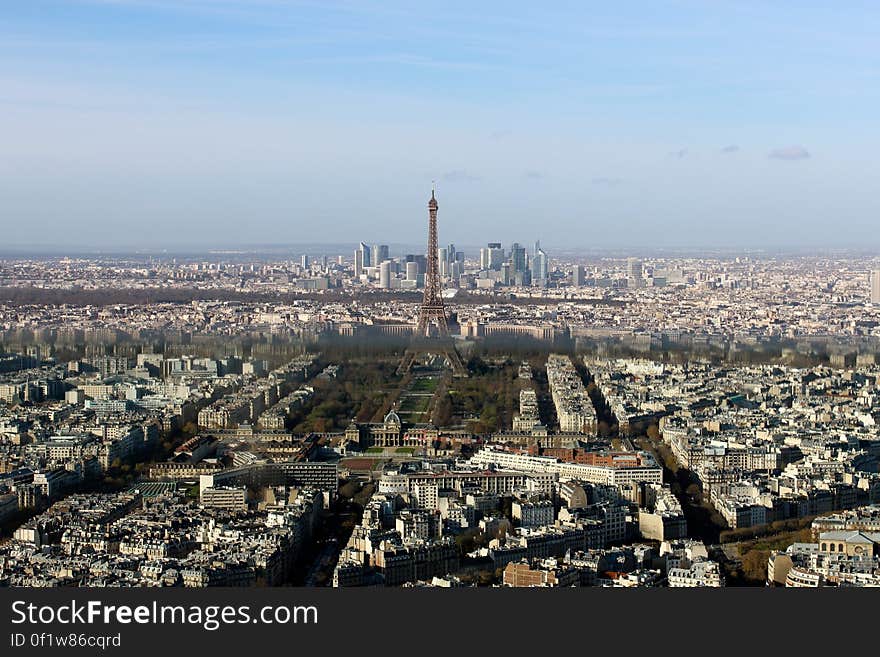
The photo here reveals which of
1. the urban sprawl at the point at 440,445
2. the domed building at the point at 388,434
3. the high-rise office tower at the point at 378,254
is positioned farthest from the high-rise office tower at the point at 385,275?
the domed building at the point at 388,434

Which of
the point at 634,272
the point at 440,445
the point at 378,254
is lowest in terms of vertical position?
the point at 440,445

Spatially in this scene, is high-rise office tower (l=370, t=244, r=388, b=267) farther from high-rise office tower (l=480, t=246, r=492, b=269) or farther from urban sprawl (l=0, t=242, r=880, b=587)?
urban sprawl (l=0, t=242, r=880, b=587)

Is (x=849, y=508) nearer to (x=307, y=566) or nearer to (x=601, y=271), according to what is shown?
(x=307, y=566)

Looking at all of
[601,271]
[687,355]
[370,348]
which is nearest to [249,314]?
[370,348]

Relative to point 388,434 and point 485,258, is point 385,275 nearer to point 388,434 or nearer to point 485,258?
point 485,258

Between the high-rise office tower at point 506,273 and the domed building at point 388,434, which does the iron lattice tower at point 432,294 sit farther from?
the high-rise office tower at point 506,273

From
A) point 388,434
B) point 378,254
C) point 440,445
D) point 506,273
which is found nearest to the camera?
point 440,445

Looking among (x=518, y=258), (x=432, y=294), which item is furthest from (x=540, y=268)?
(x=432, y=294)
